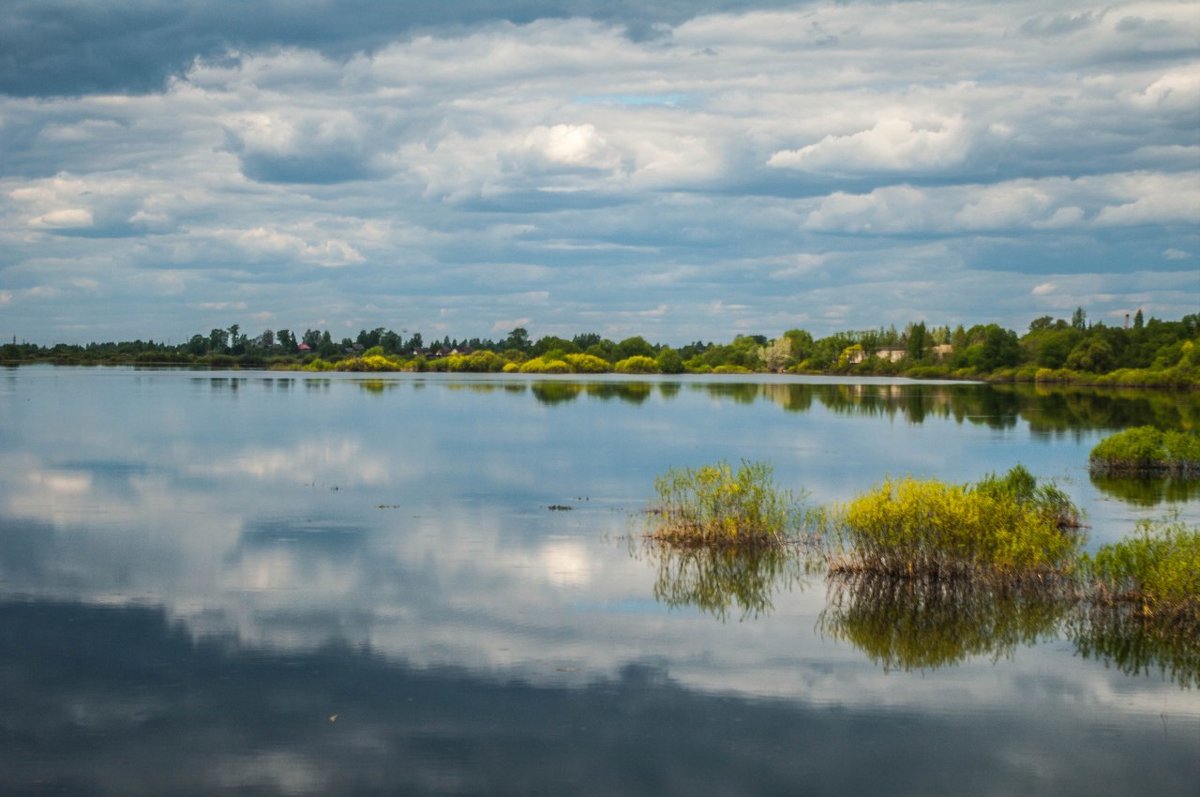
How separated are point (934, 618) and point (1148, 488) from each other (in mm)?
18979

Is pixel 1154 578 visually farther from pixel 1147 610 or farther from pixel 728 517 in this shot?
pixel 728 517

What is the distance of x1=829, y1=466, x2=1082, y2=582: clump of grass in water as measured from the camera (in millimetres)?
17969

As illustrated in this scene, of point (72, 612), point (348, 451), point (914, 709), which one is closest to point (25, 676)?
point (72, 612)

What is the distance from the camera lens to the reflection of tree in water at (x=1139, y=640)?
14875 mm

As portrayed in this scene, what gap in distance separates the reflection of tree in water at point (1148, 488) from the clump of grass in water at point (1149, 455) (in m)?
0.60

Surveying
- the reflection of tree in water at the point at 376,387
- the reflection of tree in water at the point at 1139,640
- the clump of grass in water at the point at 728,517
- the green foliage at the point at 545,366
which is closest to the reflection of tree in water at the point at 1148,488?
the clump of grass in water at the point at 728,517

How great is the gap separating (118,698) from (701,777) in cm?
683

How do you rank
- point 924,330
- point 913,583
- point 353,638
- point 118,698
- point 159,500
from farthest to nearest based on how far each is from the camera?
point 924,330, point 159,500, point 913,583, point 353,638, point 118,698

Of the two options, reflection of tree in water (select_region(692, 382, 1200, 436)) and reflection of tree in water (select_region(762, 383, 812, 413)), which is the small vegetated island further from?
reflection of tree in water (select_region(762, 383, 812, 413))

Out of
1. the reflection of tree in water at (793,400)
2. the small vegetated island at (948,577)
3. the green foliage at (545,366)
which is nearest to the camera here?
the small vegetated island at (948,577)

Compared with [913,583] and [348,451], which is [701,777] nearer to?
[913,583]

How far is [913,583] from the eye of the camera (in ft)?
61.5

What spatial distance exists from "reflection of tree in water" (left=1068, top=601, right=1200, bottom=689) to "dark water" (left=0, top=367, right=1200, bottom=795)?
67 mm

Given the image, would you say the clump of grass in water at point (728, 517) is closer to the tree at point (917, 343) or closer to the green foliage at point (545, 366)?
the green foliage at point (545, 366)
